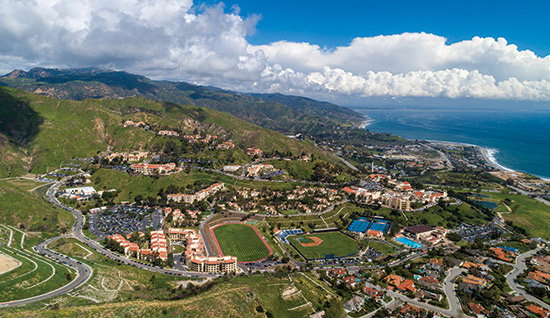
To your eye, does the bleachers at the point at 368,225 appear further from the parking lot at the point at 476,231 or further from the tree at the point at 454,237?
the parking lot at the point at 476,231

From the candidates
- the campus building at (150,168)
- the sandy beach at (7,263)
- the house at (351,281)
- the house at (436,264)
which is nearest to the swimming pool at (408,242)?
the house at (436,264)

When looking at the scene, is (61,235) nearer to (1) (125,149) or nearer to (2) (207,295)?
(2) (207,295)

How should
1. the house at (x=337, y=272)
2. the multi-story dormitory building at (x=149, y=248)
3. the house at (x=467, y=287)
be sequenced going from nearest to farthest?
the house at (x=467, y=287) → the house at (x=337, y=272) → the multi-story dormitory building at (x=149, y=248)

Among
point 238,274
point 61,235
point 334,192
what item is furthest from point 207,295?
point 334,192

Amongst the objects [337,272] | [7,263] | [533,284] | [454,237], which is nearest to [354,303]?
[337,272]

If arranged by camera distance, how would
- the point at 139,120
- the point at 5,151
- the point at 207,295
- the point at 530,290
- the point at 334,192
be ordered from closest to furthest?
1. the point at 207,295
2. the point at 530,290
3. the point at 334,192
4. the point at 5,151
5. the point at 139,120

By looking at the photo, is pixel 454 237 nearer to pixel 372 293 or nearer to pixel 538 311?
pixel 538 311
